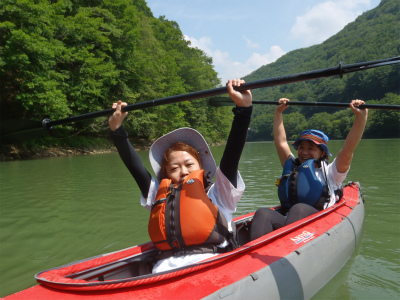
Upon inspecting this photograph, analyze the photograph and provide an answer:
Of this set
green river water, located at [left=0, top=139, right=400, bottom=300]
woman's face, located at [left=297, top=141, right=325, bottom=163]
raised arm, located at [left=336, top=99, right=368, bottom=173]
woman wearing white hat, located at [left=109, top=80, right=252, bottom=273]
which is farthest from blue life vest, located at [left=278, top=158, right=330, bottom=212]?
woman wearing white hat, located at [left=109, top=80, right=252, bottom=273]

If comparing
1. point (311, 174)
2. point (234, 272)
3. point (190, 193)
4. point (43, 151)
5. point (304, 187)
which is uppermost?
point (43, 151)

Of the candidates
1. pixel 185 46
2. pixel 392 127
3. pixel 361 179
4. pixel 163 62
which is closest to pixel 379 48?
pixel 392 127

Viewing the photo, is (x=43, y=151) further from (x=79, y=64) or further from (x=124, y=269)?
(x=124, y=269)

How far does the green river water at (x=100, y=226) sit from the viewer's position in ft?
10.3

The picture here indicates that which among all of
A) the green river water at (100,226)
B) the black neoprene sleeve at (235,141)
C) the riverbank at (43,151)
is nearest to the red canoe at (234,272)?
the green river water at (100,226)

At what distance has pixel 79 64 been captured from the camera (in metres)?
18.1

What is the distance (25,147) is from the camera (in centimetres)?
1606

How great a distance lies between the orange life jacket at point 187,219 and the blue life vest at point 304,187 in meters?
1.68

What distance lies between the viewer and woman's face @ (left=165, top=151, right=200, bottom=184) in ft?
7.45

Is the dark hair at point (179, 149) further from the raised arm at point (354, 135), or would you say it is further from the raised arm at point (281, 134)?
the raised arm at point (281, 134)

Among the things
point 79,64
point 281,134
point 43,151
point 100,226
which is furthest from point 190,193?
point 79,64

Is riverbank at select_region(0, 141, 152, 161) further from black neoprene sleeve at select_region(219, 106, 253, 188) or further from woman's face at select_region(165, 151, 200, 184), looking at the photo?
black neoprene sleeve at select_region(219, 106, 253, 188)

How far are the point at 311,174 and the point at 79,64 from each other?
17708mm

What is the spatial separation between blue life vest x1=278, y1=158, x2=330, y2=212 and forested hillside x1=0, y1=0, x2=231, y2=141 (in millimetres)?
13653
